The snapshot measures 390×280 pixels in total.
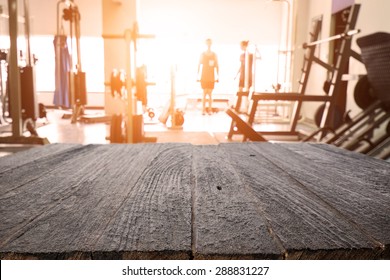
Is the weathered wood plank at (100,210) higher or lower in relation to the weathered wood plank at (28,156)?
higher

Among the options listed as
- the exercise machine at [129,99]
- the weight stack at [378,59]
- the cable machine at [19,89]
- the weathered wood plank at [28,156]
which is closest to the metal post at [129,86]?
the exercise machine at [129,99]

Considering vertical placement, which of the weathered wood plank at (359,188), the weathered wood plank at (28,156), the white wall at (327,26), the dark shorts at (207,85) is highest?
the white wall at (327,26)

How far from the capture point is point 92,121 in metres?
5.66

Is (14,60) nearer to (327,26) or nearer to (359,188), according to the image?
(359,188)

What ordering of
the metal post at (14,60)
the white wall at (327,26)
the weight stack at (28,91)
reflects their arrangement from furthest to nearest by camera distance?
the white wall at (327,26), the weight stack at (28,91), the metal post at (14,60)

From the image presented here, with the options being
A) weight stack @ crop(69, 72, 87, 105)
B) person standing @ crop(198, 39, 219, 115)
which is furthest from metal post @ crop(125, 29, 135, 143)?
person standing @ crop(198, 39, 219, 115)

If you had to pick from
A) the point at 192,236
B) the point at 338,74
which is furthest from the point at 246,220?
the point at 338,74

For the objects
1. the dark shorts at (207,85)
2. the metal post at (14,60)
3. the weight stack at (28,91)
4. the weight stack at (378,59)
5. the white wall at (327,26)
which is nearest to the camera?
the weight stack at (378,59)

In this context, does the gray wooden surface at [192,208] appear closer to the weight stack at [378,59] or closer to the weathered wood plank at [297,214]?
A: the weathered wood plank at [297,214]

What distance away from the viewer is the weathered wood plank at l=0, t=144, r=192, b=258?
0.30 meters

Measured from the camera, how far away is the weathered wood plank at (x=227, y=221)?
29cm
